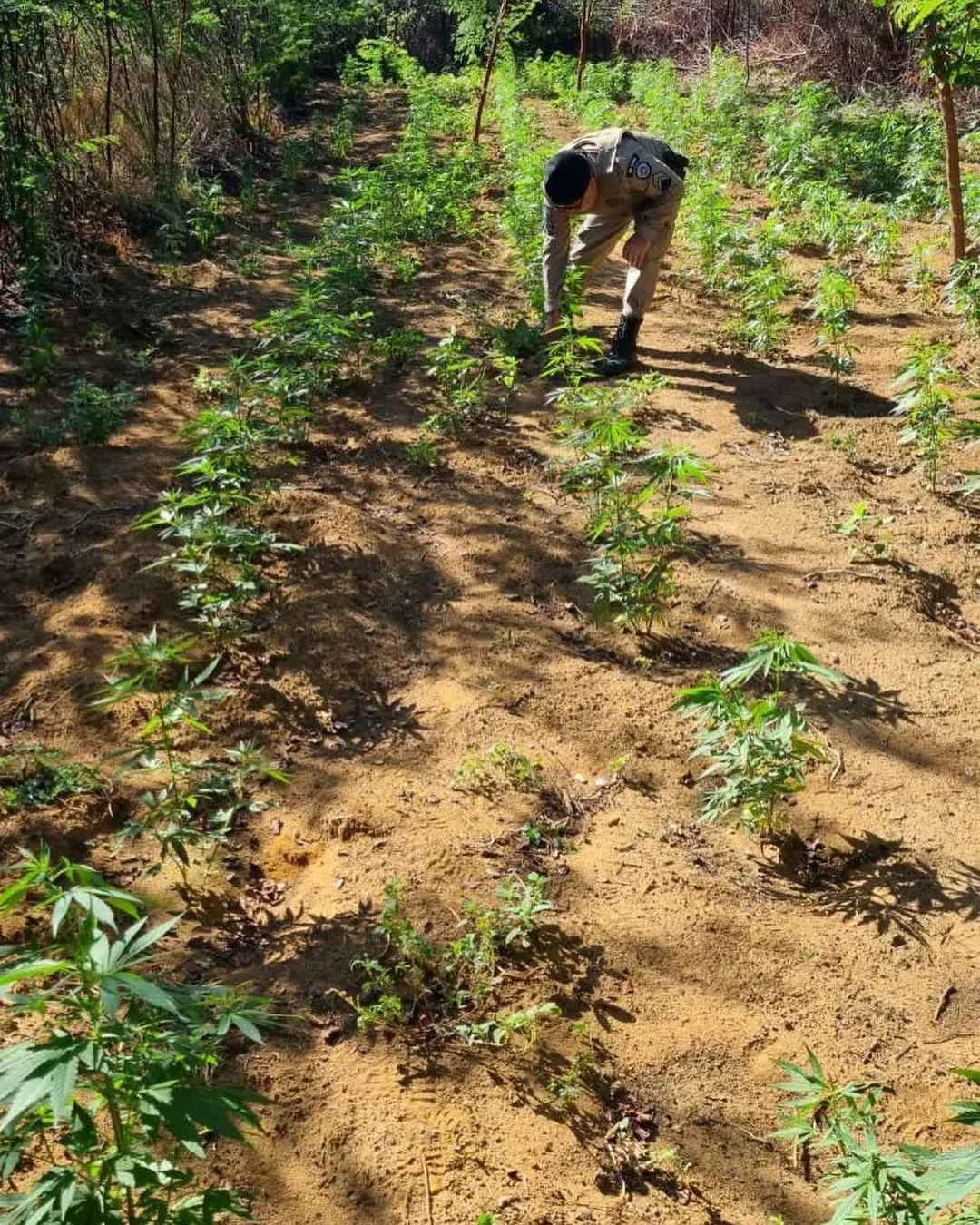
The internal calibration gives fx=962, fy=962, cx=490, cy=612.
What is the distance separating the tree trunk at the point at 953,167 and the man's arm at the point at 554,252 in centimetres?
261

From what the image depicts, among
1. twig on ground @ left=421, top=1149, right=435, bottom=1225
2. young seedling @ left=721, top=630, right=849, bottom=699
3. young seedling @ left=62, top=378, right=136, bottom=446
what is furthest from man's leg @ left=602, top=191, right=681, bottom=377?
twig on ground @ left=421, top=1149, right=435, bottom=1225

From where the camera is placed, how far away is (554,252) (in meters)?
6.30

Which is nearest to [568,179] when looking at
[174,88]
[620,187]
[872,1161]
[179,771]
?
[620,187]

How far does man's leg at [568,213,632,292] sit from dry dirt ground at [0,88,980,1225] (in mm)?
1519

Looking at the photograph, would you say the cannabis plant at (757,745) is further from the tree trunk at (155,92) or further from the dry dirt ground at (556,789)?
the tree trunk at (155,92)

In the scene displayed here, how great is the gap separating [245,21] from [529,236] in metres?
7.26

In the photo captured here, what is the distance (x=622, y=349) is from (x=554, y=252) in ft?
2.54

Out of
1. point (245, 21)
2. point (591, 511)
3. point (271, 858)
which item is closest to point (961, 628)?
point (591, 511)

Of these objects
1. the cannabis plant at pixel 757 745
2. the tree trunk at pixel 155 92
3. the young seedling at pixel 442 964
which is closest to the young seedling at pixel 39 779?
the young seedling at pixel 442 964

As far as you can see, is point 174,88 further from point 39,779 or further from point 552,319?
point 39,779

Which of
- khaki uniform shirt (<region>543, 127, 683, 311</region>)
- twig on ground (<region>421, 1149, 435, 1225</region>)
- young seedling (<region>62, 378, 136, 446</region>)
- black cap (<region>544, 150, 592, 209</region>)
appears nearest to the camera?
twig on ground (<region>421, 1149, 435, 1225</region>)

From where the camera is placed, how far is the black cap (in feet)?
19.9

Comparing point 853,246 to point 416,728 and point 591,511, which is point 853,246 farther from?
point 416,728

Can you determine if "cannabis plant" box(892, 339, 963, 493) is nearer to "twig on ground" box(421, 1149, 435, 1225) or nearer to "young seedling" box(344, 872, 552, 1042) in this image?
"young seedling" box(344, 872, 552, 1042)
